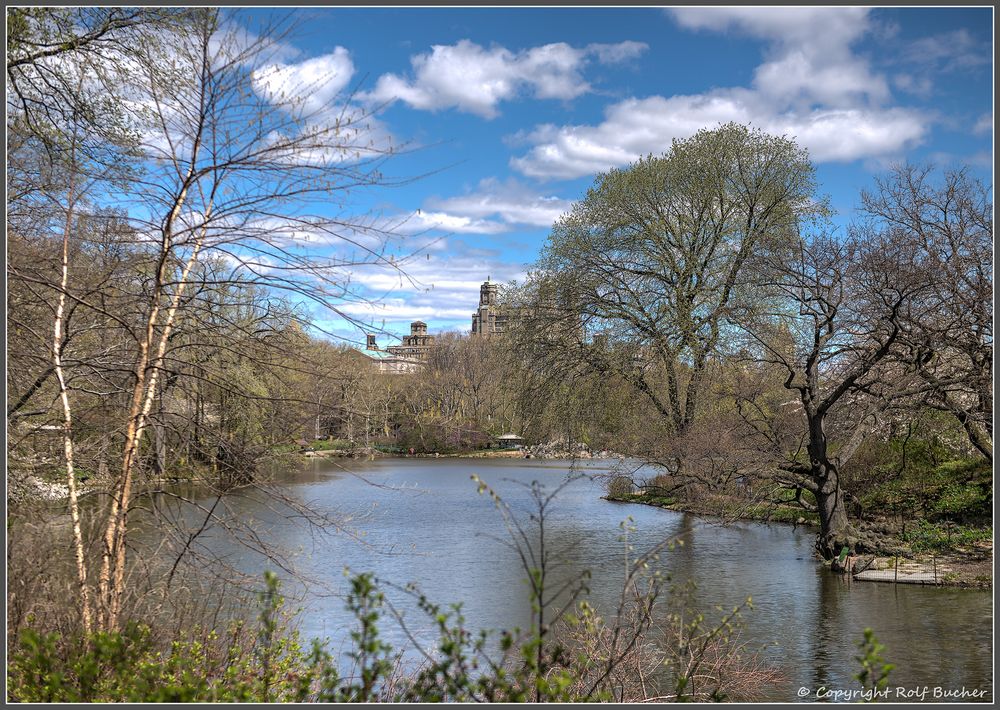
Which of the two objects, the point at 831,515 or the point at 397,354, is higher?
the point at 397,354

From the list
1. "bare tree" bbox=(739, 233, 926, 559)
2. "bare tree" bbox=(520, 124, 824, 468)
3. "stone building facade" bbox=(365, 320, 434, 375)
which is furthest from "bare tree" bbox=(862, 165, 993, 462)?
"stone building facade" bbox=(365, 320, 434, 375)

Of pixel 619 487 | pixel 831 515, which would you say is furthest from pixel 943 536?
pixel 619 487

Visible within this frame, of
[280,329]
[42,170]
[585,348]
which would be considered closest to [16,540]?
[280,329]

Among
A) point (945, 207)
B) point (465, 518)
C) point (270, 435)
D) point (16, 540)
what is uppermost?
point (945, 207)

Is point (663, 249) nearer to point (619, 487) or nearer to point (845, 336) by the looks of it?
point (619, 487)

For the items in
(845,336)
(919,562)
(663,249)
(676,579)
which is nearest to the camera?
(676,579)

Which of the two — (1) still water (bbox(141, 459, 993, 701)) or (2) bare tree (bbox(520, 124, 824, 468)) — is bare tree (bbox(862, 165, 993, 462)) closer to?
(1) still water (bbox(141, 459, 993, 701))

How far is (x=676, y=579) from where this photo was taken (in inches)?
498

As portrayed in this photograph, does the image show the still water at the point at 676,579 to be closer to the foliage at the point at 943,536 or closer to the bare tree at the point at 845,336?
the bare tree at the point at 845,336

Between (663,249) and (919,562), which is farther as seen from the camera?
(663,249)

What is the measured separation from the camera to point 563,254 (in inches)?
909

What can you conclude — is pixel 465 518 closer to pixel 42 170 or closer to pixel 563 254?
pixel 563 254

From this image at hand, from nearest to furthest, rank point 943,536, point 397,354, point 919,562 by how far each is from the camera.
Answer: point 397,354
point 919,562
point 943,536

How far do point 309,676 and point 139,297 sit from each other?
2295 millimetres
